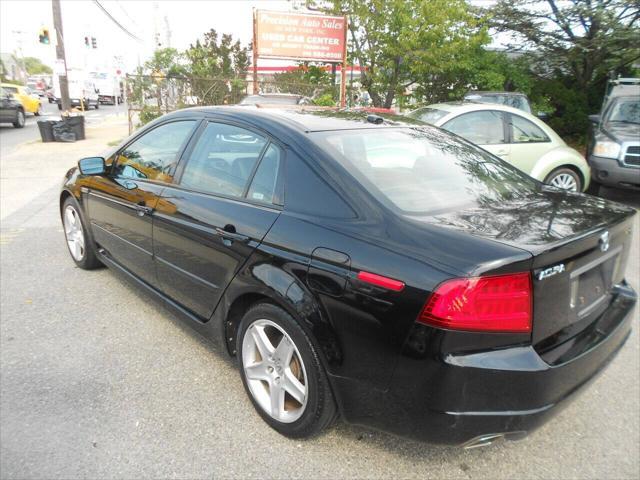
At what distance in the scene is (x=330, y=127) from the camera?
2713 mm

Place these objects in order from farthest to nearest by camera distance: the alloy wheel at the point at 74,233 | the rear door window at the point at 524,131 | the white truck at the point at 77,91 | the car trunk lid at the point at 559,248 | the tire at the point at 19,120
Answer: the white truck at the point at 77,91 → the tire at the point at 19,120 → the rear door window at the point at 524,131 → the alloy wheel at the point at 74,233 → the car trunk lid at the point at 559,248

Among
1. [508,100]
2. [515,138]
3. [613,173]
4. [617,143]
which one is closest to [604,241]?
[515,138]

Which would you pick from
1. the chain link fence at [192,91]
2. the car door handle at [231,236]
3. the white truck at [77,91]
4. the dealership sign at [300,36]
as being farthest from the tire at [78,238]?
the white truck at [77,91]

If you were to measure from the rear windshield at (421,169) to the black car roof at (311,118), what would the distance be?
92mm

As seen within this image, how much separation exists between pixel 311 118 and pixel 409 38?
10.9 metres

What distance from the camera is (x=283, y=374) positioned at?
243 centimetres

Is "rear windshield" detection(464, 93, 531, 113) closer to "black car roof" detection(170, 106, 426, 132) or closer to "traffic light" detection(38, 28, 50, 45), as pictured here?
"black car roof" detection(170, 106, 426, 132)

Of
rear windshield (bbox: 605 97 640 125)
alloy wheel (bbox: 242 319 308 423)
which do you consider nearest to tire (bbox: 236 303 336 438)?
alloy wheel (bbox: 242 319 308 423)

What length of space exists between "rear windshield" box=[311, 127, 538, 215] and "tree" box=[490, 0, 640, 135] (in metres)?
11.9

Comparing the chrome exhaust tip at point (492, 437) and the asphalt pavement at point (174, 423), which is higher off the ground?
the chrome exhaust tip at point (492, 437)

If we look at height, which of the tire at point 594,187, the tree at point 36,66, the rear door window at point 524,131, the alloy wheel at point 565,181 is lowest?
the tire at point 594,187

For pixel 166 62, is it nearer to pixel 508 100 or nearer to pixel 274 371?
pixel 508 100

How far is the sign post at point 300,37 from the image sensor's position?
1364cm

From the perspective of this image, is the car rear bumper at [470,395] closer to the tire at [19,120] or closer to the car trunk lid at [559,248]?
the car trunk lid at [559,248]
